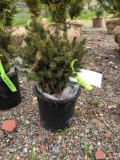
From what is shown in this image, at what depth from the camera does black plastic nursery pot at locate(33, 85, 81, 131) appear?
1.81m

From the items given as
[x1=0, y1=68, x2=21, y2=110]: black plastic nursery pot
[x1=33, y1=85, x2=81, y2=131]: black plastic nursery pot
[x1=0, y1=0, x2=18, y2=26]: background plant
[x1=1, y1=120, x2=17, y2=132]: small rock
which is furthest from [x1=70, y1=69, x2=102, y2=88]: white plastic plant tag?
[x1=0, y1=0, x2=18, y2=26]: background plant

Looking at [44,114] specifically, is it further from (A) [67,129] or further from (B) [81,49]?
(B) [81,49]

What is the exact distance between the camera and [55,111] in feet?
6.20

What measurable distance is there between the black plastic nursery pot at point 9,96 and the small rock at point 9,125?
235 mm

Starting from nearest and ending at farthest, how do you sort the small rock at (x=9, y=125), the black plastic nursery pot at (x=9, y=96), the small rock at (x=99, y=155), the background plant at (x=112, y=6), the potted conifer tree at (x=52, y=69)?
the potted conifer tree at (x=52, y=69) → the small rock at (x=99, y=155) → the small rock at (x=9, y=125) → the black plastic nursery pot at (x=9, y=96) → the background plant at (x=112, y=6)

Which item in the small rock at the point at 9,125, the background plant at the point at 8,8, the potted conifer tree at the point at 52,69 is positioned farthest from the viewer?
the background plant at the point at 8,8

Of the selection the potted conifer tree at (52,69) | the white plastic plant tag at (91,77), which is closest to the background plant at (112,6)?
the potted conifer tree at (52,69)

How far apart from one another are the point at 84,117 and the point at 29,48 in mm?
1076

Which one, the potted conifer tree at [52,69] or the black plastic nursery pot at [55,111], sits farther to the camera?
the black plastic nursery pot at [55,111]

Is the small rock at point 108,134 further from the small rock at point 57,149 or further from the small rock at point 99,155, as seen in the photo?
the small rock at point 57,149

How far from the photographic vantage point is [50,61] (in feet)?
5.56

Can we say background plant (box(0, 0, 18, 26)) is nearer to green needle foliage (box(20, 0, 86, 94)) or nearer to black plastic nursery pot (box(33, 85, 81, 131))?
green needle foliage (box(20, 0, 86, 94))

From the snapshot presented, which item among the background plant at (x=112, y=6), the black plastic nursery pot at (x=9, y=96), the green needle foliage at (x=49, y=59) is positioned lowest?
the black plastic nursery pot at (x=9, y=96)

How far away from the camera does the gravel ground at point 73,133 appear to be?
1.84 meters
